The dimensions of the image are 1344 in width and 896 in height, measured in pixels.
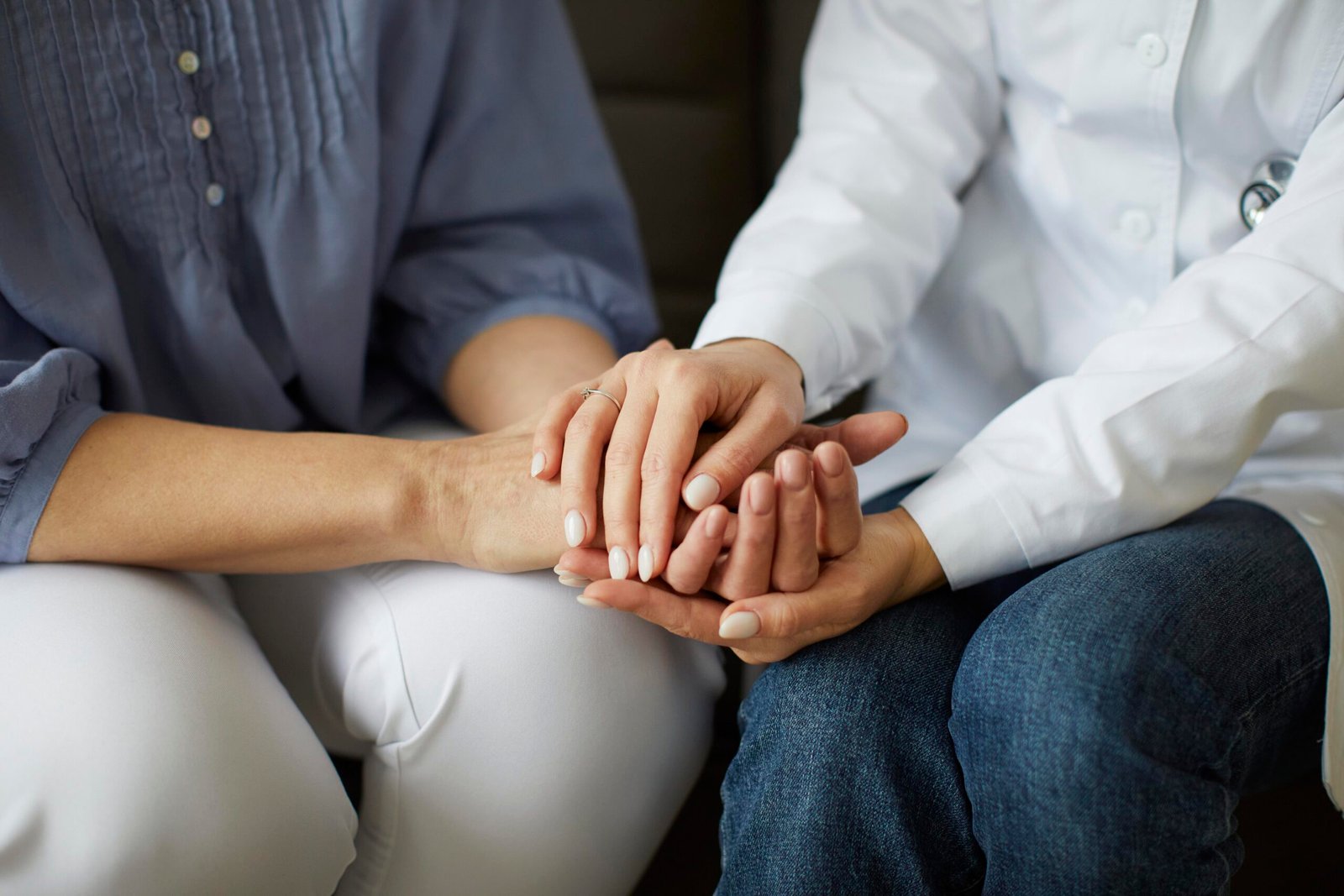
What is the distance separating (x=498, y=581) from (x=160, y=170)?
0.41m

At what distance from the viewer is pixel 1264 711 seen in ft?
1.99

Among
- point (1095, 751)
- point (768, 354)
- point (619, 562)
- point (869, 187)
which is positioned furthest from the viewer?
point (869, 187)

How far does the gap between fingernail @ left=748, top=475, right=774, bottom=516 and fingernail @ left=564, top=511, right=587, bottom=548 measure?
12 centimetres

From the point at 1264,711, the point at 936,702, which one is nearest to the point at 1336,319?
the point at 1264,711

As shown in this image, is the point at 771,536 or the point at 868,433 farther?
the point at 868,433

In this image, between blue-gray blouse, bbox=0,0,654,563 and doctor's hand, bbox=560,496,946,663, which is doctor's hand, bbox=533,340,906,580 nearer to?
doctor's hand, bbox=560,496,946,663

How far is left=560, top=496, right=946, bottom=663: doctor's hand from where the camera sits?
0.62 m

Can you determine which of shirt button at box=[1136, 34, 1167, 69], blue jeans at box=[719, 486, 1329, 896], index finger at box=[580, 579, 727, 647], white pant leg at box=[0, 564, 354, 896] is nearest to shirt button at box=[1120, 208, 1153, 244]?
shirt button at box=[1136, 34, 1167, 69]

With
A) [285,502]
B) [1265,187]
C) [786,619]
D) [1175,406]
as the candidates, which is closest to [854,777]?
[786,619]

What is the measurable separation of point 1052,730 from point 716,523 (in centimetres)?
22

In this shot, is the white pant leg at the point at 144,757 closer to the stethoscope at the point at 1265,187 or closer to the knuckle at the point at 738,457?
the knuckle at the point at 738,457

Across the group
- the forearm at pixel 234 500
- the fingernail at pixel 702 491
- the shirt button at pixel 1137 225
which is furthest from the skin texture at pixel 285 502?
the shirt button at pixel 1137 225

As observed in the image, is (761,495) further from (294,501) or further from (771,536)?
(294,501)

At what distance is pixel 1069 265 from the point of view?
2.83ft
